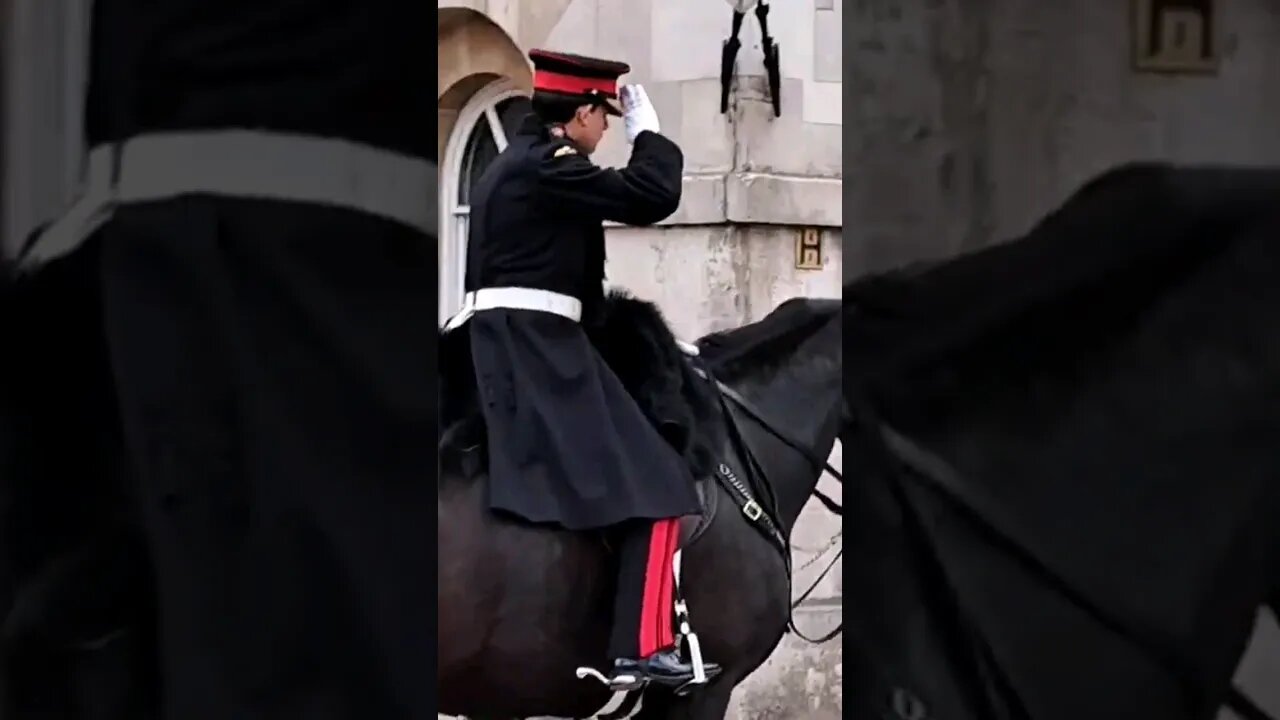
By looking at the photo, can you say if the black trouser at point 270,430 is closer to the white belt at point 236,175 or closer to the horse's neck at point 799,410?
the white belt at point 236,175

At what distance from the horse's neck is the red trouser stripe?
613 mm

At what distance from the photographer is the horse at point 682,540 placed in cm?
365

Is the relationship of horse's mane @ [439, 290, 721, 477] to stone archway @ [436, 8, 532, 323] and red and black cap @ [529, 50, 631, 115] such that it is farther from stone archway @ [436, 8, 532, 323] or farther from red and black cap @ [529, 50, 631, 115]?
stone archway @ [436, 8, 532, 323]

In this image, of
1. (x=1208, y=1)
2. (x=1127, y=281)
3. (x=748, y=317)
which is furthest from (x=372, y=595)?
(x=748, y=317)

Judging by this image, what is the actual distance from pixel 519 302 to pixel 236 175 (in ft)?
6.53

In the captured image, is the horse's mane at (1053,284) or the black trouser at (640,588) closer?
the horse's mane at (1053,284)

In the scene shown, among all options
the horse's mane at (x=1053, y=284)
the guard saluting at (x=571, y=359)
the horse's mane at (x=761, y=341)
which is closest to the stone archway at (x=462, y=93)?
the horse's mane at (x=761, y=341)

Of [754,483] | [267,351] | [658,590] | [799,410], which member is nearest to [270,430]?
[267,351]

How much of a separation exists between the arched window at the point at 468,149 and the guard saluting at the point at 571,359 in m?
3.53

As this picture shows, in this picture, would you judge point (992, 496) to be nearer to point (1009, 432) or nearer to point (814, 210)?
point (1009, 432)

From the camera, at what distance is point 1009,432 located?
5.64 feet

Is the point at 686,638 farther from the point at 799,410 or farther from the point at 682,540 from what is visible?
the point at 799,410

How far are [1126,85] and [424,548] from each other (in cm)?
85

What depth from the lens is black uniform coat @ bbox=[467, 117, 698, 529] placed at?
3.62m
